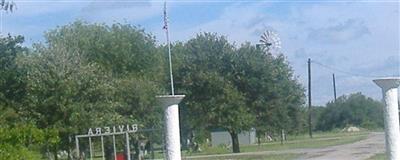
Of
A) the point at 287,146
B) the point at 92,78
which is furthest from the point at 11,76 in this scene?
the point at 287,146

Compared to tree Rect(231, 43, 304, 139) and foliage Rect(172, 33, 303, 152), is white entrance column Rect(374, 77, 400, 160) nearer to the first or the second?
foliage Rect(172, 33, 303, 152)

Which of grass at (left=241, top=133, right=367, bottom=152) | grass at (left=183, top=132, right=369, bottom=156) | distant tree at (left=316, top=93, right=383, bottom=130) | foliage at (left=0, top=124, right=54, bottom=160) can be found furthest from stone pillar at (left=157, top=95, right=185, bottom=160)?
distant tree at (left=316, top=93, right=383, bottom=130)

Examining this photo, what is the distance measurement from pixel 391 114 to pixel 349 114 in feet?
238

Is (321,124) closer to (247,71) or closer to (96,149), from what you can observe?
(247,71)

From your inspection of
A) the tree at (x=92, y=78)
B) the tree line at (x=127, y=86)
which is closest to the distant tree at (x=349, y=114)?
the tree line at (x=127, y=86)

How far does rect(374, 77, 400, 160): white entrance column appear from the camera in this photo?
14.8 m

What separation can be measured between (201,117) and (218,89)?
195 cm

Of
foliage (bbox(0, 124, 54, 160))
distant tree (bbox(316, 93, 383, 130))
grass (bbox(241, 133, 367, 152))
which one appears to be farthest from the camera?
distant tree (bbox(316, 93, 383, 130))

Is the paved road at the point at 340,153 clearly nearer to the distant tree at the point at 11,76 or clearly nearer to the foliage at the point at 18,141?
the distant tree at the point at 11,76

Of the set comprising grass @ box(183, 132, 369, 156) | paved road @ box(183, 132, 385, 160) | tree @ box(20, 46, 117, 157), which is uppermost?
tree @ box(20, 46, 117, 157)

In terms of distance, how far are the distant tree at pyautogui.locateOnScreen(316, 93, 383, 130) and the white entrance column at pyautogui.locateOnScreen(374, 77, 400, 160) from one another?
61.1 meters

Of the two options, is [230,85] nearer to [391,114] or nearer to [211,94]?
[211,94]

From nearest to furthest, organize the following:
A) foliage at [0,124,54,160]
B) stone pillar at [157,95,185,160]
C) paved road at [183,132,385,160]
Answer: stone pillar at [157,95,185,160] → foliage at [0,124,54,160] → paved road at [183,132,385,160]

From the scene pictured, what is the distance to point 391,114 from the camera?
15.0 meters
